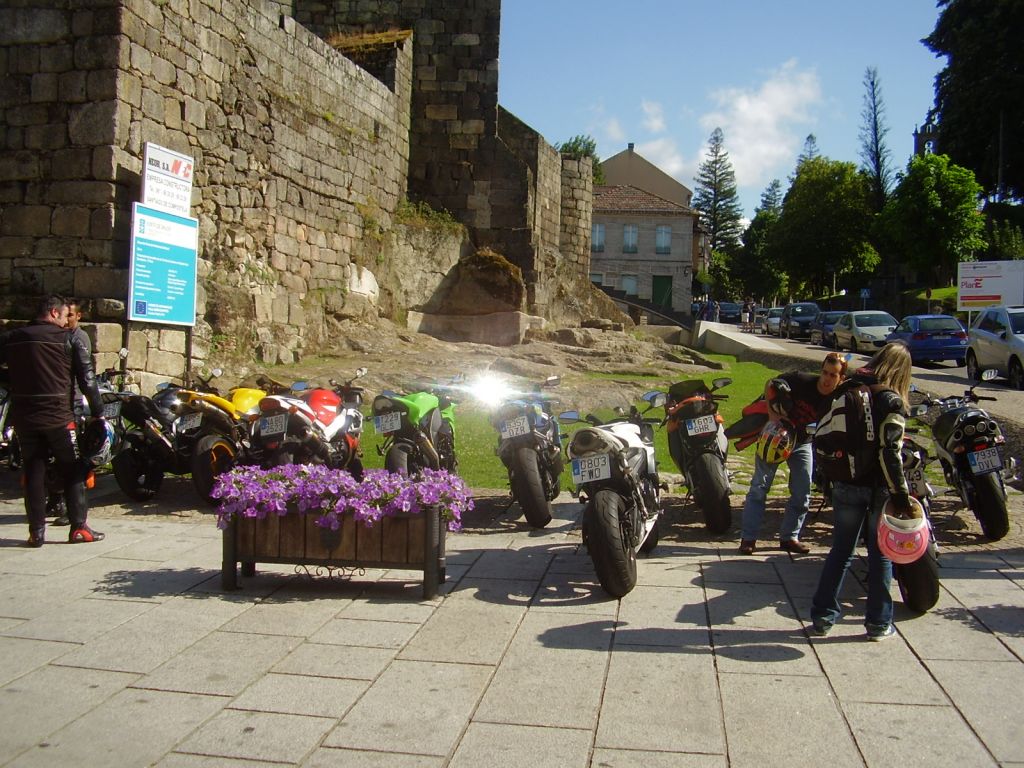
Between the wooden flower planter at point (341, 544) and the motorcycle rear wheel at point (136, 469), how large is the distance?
2.78 meters

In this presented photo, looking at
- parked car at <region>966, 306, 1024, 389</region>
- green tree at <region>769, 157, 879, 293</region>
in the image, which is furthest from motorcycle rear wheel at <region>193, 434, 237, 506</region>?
green tree at <region>769, 157, 879, 293</region>

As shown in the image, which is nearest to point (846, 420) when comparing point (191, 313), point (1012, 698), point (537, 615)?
point (1012, 698)

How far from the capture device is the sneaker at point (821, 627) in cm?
462

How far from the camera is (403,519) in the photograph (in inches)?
205

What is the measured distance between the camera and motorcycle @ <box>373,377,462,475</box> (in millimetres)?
7387

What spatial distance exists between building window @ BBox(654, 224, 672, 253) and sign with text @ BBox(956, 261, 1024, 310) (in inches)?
1235

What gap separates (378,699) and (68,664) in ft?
4.55

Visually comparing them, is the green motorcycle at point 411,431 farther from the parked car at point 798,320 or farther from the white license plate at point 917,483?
the parked car at point 798,320

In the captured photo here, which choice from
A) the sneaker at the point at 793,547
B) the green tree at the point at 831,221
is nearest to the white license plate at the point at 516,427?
the sneaker at the point at 793,547

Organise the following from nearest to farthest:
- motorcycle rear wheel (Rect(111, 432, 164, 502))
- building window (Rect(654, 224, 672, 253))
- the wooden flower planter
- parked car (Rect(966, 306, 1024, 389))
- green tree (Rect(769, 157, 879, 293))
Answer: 1. the wooden flower planter
2. motorcycle rear wheel (Rect(111, 432, 164, 502))
3. parked car (Rect(966, 306, 1024, 389))
4. green tree (Rect(769, 157, 879, 293))
5. building window (Rect(654, 224, 672, 253))

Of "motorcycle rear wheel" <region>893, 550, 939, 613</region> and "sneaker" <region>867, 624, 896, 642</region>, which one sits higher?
"motorcycle rear wheel" <region>893, 550, 939, 613</region>

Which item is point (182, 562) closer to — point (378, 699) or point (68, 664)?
point (68, 664)

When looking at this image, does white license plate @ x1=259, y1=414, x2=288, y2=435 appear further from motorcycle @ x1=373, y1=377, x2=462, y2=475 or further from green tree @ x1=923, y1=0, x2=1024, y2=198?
green tree @ x1=923, y1=0, x2=1024, y2=198

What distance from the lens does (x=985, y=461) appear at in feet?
21.1
